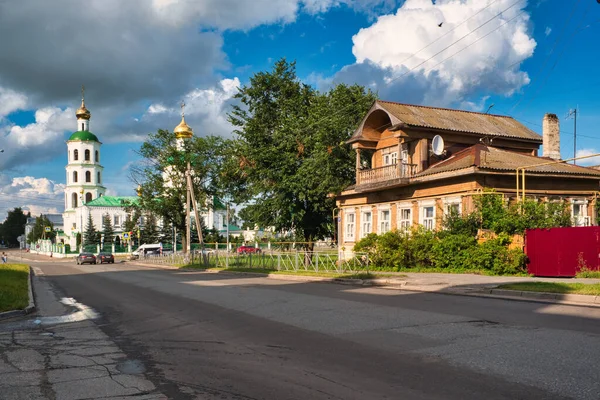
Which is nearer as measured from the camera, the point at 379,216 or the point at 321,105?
the point at 379,216

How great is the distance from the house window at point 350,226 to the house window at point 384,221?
11.1 feet

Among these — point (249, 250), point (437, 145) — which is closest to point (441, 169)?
point (437, 145)

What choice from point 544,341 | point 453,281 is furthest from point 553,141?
point 544,341

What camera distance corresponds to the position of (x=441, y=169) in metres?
27.3

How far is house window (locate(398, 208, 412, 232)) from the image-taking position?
96.7ft

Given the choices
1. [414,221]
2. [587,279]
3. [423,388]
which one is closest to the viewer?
[423,388]

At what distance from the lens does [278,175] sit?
37812 millimetres

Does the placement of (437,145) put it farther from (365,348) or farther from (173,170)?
(173,170)

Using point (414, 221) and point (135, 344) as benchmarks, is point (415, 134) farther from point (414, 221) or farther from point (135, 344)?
point (135, 344)

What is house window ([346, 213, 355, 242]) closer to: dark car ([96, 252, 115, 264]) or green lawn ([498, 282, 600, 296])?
green lawn ([498, 282, 600, 296])

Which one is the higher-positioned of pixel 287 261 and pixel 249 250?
pixel 249 250

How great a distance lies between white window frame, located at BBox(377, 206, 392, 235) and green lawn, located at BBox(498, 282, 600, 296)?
14543 mm

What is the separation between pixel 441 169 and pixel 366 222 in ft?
25.6

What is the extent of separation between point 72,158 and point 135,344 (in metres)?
113
